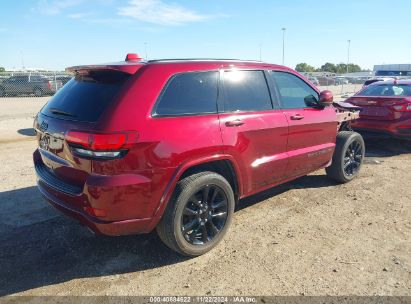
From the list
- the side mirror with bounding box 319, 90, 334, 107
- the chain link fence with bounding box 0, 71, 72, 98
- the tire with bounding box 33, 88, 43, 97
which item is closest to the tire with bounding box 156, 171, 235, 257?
the side mirror with bounding box 319, 90, 334, 107

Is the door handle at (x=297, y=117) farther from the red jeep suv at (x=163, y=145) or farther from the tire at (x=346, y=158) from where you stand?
the tire at (x=346, y=158)

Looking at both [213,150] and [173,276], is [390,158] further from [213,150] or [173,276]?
[173,276]

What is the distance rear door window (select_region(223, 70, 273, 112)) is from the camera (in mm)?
3824

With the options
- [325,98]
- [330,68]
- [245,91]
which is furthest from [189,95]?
[330,68]

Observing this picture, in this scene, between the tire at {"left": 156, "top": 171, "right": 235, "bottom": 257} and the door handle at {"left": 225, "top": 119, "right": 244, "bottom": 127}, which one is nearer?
the tire at {"left": 156, "top": 171, "right": 235, "bottom": 257}

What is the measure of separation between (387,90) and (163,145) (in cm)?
656

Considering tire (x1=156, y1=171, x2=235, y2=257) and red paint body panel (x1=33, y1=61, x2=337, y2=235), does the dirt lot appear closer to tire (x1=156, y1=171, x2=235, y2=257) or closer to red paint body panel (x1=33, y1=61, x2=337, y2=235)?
tire (x1=156, y1=171, x2=235, y2=257)

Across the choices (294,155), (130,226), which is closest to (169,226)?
(130,226)

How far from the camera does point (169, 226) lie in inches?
130

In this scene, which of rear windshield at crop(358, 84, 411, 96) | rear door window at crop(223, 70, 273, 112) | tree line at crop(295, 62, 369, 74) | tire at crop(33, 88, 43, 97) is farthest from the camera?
tree line at crop(295, 62, 369, 74)

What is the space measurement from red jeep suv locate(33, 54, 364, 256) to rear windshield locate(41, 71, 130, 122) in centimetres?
1

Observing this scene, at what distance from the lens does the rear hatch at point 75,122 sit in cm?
304

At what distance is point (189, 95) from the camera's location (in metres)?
3.48

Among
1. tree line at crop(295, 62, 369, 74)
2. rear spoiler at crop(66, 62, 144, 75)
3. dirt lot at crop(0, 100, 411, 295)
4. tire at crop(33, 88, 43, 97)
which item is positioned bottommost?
dirt lot at crop(0, 100, 411, 295)
